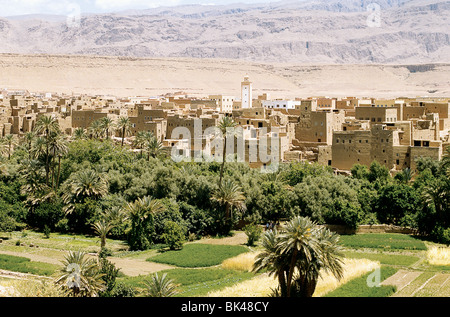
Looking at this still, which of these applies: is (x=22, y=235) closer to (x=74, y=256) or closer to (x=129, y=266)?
(x=129, y=266)

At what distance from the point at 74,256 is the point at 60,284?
139 cm

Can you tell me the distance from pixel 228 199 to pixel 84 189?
26.2ft

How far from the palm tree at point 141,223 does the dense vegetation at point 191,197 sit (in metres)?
0.05

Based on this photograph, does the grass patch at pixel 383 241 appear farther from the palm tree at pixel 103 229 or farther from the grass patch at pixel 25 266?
the grass patch at pixel 25 266

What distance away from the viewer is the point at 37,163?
3741 cm

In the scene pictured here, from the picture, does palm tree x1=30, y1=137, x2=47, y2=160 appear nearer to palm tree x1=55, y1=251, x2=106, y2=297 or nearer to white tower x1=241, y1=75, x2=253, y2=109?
palm tree x1=55, y1=251, x2=106, y2=297

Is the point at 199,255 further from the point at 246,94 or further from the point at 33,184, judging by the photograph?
the point at 246,94

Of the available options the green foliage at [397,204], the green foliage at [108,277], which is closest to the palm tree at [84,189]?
the green foliage at [108,277]

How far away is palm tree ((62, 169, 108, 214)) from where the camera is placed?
110ft

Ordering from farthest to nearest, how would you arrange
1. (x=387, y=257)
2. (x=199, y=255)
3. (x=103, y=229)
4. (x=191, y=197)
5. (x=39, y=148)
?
(x=39, y=148), (x=191, y=197), (x=103, y=229), (x=199, y=255), (x=387, y=257)

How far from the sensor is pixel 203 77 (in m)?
158

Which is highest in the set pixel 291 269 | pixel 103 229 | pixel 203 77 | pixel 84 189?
pixel 203 77

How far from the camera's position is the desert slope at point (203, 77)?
13225 cm

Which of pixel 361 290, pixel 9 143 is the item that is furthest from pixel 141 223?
pixel 9 143
